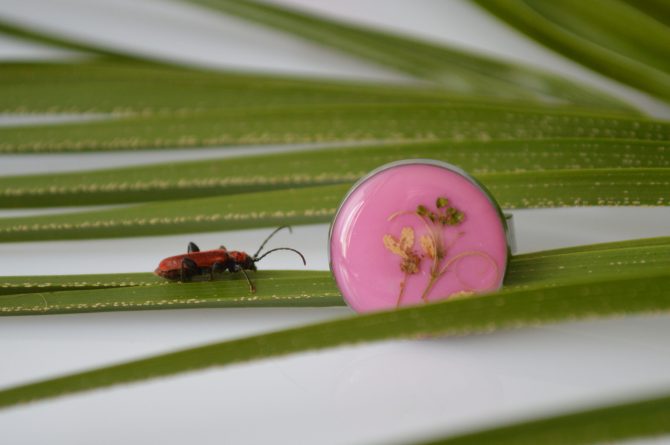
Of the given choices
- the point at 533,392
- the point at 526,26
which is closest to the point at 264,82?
the point at 526,26

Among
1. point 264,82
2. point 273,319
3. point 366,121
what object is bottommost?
point 273,319

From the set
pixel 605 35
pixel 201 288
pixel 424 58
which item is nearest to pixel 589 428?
pixel 201 288

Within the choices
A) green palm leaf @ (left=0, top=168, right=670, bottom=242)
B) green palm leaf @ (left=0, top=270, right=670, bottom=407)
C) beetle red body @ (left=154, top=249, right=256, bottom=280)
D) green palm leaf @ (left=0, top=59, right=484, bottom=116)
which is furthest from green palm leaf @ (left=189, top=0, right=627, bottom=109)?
green palm leaf @ (left=0, top=270, right=670, bottom=407)

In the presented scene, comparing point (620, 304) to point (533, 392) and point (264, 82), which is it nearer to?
point (533, 392)

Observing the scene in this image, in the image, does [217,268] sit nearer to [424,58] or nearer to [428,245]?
[428,245]

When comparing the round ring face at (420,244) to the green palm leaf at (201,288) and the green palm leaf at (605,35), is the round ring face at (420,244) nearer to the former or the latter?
the green palm leaf at (201,288)

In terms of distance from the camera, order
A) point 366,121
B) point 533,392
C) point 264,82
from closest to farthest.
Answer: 1. point 533,392
2. point 366,121
3. point 264,82

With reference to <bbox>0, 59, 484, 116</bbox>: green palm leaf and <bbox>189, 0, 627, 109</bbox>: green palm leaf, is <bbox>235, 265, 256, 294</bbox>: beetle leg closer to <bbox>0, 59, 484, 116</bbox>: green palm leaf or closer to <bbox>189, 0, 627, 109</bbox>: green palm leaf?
<bbox>0, 59, 484, 116</bbox>: green palm leaf
